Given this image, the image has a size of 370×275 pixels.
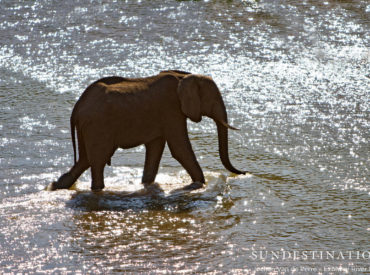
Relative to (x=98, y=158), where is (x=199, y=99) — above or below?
above

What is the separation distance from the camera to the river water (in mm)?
6684

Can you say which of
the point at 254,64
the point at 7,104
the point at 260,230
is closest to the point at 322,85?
the point at 254,64

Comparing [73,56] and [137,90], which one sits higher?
[137,90]

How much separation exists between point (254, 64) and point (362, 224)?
7889mm

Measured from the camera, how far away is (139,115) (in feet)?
27.7

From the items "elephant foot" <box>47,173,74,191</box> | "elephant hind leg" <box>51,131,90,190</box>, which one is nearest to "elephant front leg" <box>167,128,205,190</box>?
"elephant hind leg" <box>51,131,90,190</box>

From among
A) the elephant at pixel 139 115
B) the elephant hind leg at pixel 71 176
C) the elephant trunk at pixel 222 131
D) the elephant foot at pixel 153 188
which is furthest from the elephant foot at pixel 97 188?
the elephant trunk at pixel 222 131

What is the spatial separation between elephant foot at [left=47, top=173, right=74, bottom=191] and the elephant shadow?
0.26 m

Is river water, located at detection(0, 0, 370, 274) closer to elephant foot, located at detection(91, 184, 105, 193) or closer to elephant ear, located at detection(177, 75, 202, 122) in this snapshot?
elephant foot, located at detection(91, 184, 105, 193)

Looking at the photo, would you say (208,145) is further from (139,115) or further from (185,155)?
(139,115)

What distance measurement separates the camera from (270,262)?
635 cm

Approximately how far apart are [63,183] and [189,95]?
1.85 m

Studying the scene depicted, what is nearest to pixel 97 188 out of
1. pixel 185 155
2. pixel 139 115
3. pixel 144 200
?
pixel 144 200

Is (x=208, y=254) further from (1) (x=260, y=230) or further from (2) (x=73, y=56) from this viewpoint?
(2) (x=73, y=56)
